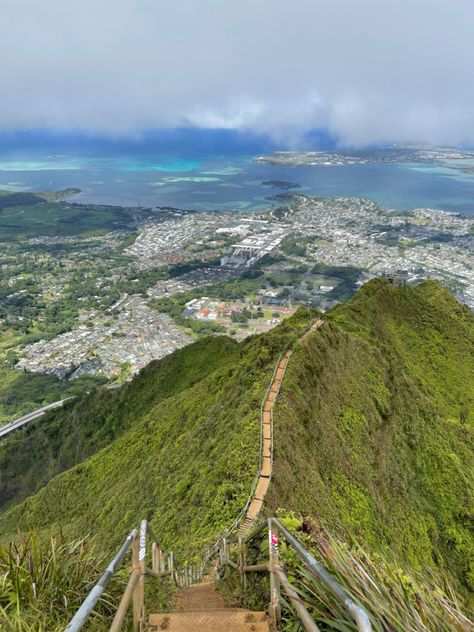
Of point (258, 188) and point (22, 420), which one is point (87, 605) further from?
point (258, 188)

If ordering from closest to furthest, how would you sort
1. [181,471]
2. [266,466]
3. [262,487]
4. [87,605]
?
[87,605] → [262,487] → [266,466] → [181,471]

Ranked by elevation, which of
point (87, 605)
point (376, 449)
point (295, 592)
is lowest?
point (376, 449)

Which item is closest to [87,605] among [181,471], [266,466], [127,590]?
[127,590]

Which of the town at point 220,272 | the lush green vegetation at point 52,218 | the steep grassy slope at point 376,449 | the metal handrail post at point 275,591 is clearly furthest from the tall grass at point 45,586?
the lush green vegetation at point 52,218

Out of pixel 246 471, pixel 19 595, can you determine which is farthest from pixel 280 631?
pixel 246 471

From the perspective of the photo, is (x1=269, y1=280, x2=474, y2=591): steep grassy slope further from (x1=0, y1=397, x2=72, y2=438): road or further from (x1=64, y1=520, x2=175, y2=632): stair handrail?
(x1=0, y1=397, x2=72, y2=438): road
